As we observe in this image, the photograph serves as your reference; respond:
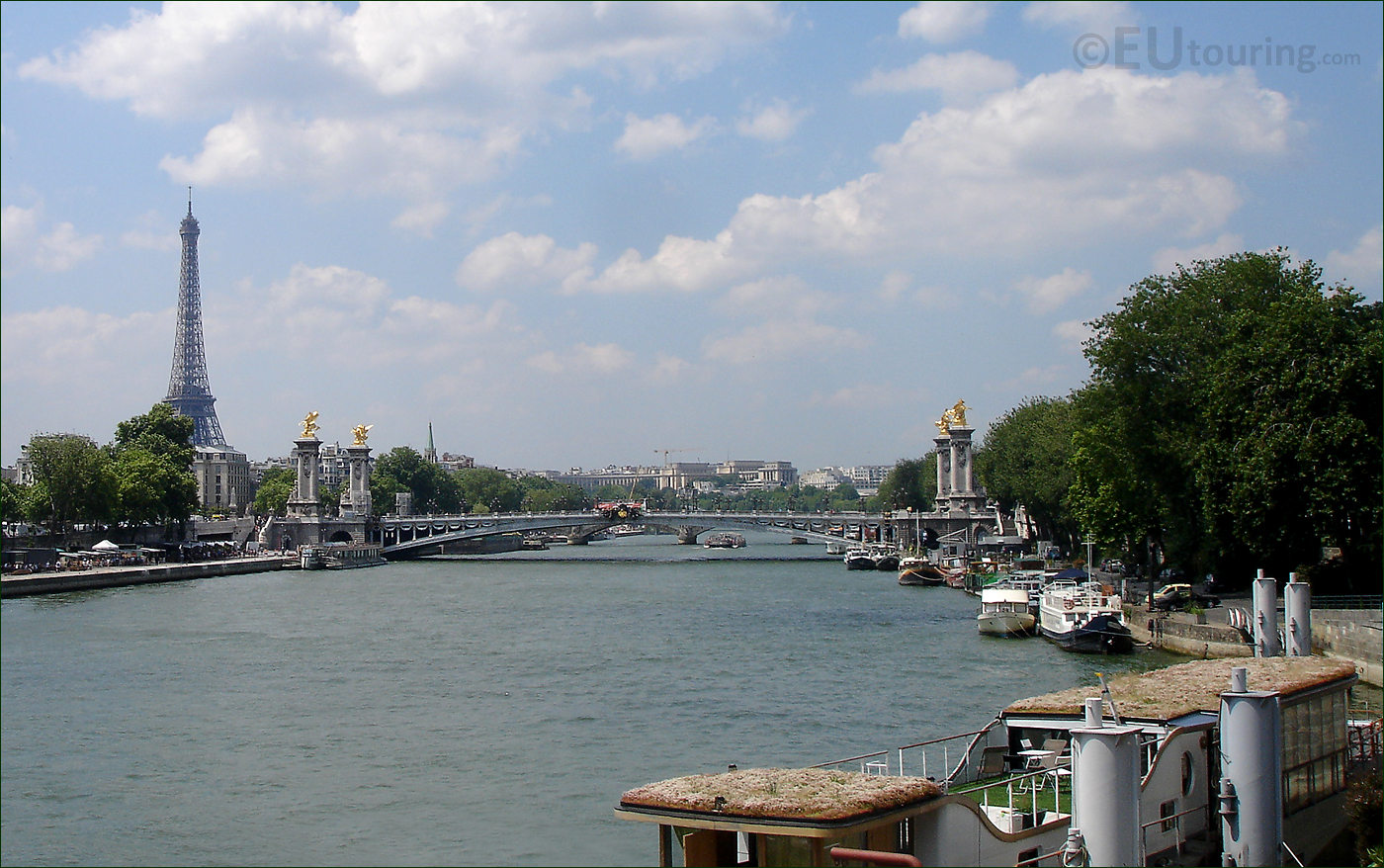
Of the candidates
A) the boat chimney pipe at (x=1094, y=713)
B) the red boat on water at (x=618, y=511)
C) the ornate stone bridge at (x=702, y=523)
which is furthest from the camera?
the red boat on water at (x=618, y=511)

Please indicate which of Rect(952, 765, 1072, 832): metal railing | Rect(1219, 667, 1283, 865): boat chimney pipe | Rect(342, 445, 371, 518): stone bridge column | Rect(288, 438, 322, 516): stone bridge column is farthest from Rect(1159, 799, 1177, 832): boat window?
Rect(342, 445, 371, 518): stone bridge column

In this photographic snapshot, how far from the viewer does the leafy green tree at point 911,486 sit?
96.9m

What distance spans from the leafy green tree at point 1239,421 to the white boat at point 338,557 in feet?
149

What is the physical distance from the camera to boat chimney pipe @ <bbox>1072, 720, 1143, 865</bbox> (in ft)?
27.1

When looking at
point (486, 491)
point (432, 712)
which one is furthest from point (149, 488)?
point (486, 491)

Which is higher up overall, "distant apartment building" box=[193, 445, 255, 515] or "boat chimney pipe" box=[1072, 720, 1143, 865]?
"distant apartment building" box=[193, 445, 255, 515]

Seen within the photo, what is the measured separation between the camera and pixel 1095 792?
27.3 ft

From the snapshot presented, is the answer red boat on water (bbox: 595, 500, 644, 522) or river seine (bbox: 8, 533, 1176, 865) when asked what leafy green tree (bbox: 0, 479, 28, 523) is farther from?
red boat on water (bbox: 595, 500, 644, 522)

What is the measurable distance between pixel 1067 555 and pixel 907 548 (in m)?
20.3

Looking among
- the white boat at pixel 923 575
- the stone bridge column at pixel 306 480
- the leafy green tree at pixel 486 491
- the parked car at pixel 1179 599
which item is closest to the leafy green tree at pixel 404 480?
the stone bridge column at pixel 306 480

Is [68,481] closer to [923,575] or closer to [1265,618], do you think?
[923,575]

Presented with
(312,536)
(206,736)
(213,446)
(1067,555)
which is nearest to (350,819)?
(206,736)

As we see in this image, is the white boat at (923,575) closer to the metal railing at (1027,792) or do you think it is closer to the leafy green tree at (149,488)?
the leafy green tree at (149,488)

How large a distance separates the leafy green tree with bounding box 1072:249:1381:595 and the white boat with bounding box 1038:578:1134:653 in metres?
2.76
